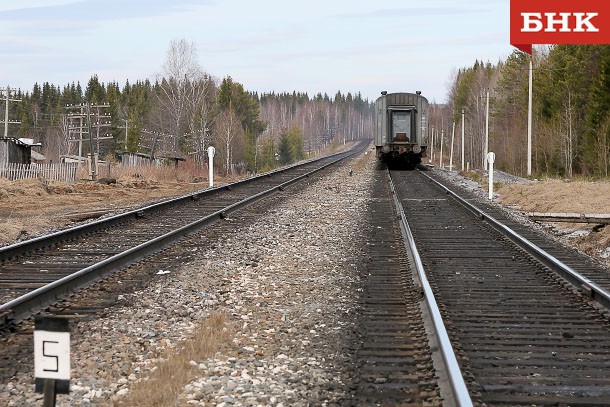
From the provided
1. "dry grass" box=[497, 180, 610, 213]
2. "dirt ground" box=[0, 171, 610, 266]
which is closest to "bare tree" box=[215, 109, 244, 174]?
"dirt ground" box=[0, 171, 610, 266]

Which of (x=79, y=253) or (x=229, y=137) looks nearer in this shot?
(x=79, y=253)

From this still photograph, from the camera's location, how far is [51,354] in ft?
11.8

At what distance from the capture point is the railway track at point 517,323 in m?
4.57

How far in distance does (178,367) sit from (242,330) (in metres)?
1.16

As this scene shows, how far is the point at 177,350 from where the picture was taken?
542 centimetres

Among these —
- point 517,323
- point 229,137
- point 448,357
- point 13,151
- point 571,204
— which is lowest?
point 517,323

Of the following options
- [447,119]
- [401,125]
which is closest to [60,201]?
[401,125]

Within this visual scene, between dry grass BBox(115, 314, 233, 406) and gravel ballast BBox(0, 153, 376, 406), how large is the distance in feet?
0.17

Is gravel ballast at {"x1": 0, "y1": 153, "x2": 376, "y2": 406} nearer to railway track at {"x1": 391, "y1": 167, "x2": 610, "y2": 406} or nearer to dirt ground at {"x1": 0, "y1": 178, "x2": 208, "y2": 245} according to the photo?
railway track at {"x1": 391, "y1": 167, "x2": 610, "y2": 406}

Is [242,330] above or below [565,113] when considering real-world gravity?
below

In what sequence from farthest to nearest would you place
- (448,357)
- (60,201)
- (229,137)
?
(229,137), (60,201), (448,357)

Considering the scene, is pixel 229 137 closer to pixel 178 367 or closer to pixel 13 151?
pixel 13 151

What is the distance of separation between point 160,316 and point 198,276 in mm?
1891

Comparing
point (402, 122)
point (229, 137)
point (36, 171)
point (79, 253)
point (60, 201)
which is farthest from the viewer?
point (229, 137)
